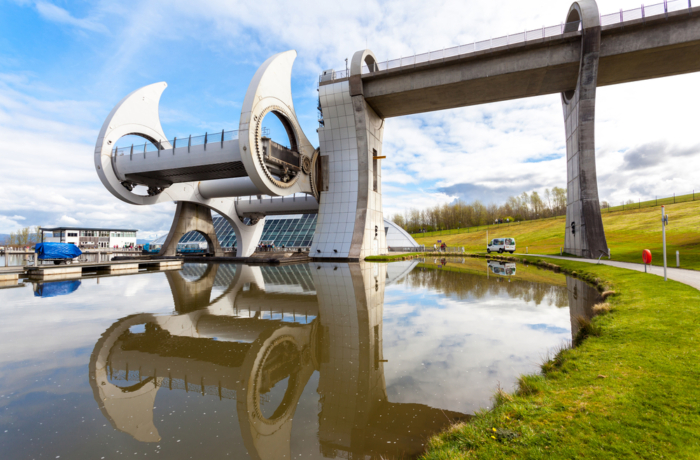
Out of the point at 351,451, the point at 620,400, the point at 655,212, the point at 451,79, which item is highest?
the point at 451,79

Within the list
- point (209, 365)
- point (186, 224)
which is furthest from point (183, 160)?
point (209, 365)

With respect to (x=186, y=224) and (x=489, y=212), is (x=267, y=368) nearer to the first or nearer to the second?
(x=186, y=224)

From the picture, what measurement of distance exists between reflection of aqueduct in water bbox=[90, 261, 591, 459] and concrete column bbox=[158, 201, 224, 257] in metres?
31.7

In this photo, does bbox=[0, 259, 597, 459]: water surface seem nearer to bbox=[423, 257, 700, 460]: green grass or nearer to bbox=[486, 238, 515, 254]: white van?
bbox=[423, 257, 700, 460]: green grass

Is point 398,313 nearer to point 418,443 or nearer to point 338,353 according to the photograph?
point 338,353

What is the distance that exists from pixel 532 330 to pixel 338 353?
473 centimetres

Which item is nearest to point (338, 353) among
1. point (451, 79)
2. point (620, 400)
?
point (620, 400)

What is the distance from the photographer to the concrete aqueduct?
26.4 m

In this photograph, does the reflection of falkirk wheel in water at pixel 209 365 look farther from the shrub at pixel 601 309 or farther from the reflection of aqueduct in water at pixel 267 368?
the shrub at pixel 601 309

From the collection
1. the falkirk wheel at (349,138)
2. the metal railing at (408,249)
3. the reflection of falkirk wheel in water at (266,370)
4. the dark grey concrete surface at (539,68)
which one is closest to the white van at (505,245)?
the falkirk wheel at (349,138)

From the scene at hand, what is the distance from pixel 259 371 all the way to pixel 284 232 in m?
60.1

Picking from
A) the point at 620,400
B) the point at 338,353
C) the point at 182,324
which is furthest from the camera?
the point at 182,324

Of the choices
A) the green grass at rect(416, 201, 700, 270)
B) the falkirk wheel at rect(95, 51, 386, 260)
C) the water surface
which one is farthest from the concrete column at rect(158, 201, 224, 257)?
the green grass at rect(416, 201, 700, 270)

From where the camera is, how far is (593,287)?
46.9 feet
